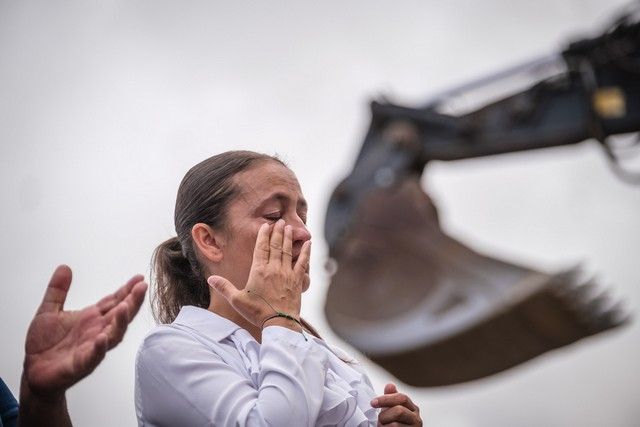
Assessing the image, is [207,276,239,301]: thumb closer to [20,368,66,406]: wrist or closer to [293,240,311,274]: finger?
[293,240,311,274]: finger

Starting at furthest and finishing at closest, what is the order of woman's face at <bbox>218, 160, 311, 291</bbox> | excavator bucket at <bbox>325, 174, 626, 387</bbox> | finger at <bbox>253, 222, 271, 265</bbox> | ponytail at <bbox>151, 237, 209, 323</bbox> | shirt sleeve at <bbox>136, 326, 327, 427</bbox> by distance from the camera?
excavator bucket at <bbox>325, 174, 626, 387</bbox> → ponytail at <bbox>151, 237, 209, 323</bbox> → woman's face at <bbox>218, 160, 311, 291</bbox> → finger at <bbox>253, 222, 271, 265</bbox> → shirt sleeve at <bbox>136, 326, 327, 427</bbox>

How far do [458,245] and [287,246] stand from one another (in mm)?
4176

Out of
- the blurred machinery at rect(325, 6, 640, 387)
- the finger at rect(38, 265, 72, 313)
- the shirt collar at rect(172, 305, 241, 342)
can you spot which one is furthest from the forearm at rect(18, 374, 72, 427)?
the blurred machinery at rect(325, 6, 640, 387)

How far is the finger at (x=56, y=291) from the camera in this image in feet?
4.65

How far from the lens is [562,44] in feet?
20.0

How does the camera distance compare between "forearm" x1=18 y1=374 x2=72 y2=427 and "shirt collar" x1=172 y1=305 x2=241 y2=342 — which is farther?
"shirt collar" x1=172 y1=305 x2=241 y2=342

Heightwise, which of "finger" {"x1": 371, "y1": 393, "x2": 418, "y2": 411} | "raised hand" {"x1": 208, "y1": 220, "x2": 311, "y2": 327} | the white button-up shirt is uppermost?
"raised hand" {"x1": 208, "y1": 220, "x2": 311, "y2": 327}

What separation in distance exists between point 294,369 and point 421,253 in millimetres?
4346

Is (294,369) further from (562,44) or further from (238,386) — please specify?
(562,44)

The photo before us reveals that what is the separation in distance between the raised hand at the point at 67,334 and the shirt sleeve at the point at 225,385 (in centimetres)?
11

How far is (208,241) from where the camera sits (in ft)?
5.64

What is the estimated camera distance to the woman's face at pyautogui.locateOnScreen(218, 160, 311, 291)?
Result: 1657mm

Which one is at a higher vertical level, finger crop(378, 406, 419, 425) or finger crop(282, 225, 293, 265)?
finger crop(282, 225, 293, 265)

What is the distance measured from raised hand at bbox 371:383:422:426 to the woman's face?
0.30 metres
